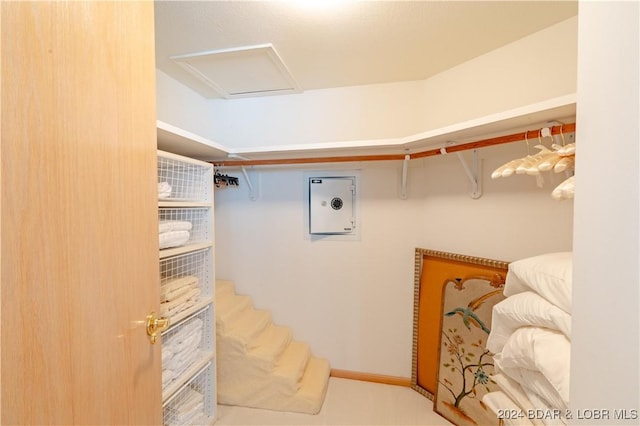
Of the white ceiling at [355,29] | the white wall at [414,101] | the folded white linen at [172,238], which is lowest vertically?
the folded white linen at [172,238]

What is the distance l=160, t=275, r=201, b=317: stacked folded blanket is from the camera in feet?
4.10

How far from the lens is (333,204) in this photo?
201cm

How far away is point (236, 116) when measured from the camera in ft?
6.95

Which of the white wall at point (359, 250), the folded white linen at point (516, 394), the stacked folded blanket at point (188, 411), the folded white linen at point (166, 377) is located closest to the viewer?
the folded white linen at point (516, 394)

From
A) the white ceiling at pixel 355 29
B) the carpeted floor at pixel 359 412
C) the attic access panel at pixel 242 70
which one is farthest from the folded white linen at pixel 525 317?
the attic access panel at pixel 242 70

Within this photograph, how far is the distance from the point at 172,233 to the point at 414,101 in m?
1.81

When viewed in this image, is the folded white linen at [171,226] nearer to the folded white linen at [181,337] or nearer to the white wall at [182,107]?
the folded white linen at [181,337]

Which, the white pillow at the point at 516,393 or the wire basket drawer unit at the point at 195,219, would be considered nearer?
the white pillow at the point at 516,393

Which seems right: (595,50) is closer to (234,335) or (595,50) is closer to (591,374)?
(591,374)

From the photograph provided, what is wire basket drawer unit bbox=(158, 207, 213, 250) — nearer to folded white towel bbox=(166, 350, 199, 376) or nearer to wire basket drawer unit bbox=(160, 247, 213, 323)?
wire basket drawer unit bbox=(160, 247, 213, 323)

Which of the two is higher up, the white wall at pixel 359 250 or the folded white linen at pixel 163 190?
the folded white linen at pixel 163 190

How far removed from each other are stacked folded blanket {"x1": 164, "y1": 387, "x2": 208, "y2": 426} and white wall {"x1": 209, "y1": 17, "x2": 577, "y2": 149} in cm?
181

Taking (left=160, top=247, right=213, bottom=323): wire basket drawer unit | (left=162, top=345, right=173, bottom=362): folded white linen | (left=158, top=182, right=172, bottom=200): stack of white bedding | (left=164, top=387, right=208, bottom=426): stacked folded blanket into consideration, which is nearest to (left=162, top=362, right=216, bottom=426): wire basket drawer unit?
(left=164, top=387, right=208, bottom=426): stacked folded blanket

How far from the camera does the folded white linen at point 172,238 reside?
1.20m
